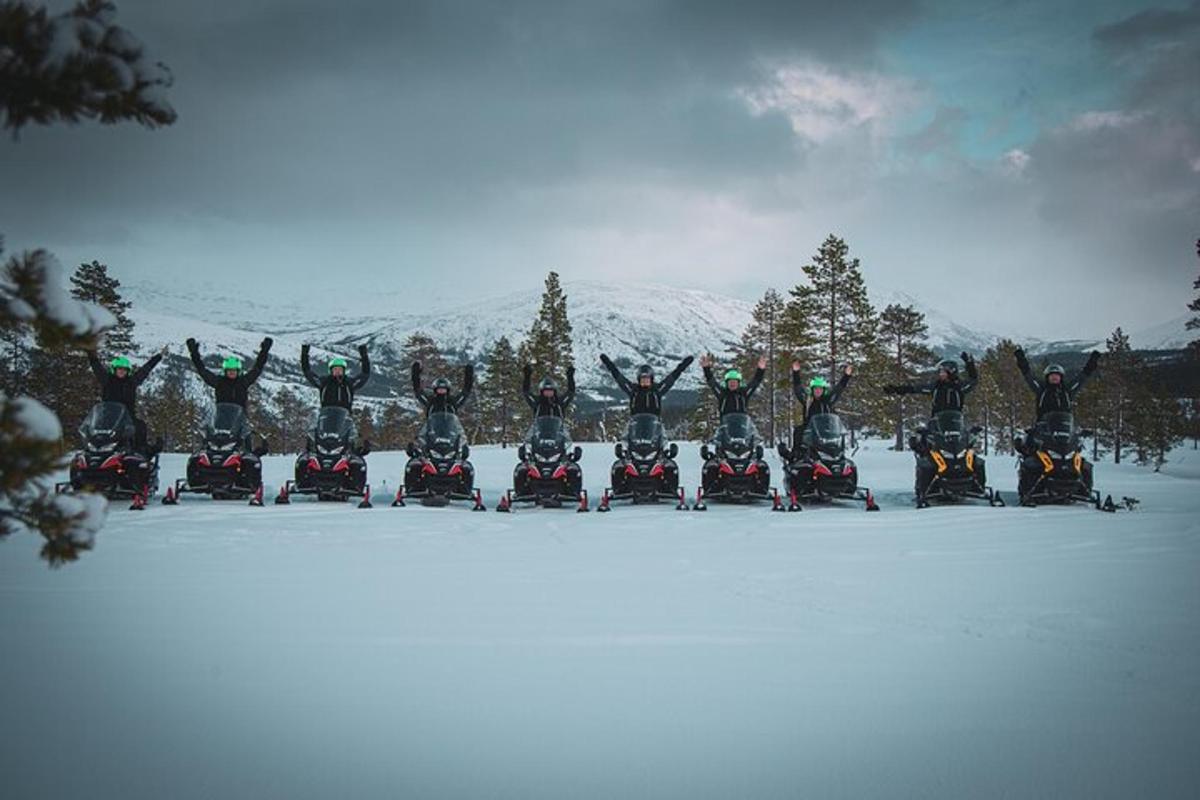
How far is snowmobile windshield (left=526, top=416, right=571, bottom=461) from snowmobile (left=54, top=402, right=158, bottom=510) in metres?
7.55

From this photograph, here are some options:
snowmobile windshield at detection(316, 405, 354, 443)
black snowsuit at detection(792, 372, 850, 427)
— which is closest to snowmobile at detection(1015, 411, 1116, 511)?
black snowsuit at detection(792, 372, 850, 427)

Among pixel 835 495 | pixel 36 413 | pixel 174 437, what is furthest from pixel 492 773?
pixel 174 437

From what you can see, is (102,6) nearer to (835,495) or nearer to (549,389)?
(549,389)

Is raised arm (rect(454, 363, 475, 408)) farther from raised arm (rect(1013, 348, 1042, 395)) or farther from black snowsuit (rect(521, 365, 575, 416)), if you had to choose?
raised arm (rect(1013, 348, 1042, 395))

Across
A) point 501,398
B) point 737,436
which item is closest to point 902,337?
point 501,398

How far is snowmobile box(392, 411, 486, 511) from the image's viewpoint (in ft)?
47.2

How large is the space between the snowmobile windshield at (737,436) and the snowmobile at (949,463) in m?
3.30

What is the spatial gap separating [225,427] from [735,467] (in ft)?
35.6

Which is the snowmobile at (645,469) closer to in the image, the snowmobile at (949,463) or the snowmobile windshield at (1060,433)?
the snowmobile at (949,463)

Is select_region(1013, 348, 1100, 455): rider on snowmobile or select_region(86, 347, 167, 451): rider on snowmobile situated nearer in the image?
select_region(1013, 348, 1100, 455): rider on snowmobile

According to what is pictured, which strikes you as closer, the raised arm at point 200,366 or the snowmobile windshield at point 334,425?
the raised arm at point 200,366

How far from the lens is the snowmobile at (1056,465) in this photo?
13242 millimetres

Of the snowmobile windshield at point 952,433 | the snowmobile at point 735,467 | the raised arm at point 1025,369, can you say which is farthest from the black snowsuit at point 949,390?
the snowmobile at point 735,467

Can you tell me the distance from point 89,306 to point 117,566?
6.62 meters
